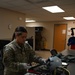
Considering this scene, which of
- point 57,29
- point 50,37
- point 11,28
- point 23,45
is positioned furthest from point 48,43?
point 23,45

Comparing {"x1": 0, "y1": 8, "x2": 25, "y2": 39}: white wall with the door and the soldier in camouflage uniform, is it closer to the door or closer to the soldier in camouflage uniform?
the soldier in camouflage uniform

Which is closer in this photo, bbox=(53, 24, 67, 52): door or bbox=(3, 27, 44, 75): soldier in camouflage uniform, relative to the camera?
bbox=(3, 27, 44, 75): soldier in camouflage uniform

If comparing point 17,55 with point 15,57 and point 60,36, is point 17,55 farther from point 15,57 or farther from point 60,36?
point 60,36

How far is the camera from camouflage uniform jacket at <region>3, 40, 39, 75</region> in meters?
1.78

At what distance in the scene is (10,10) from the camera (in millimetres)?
6227

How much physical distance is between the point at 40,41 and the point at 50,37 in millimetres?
923

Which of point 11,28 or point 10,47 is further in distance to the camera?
point 11,28

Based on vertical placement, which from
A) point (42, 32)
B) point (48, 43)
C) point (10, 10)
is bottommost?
point (48, 43)

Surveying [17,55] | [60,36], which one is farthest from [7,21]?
[60,36]

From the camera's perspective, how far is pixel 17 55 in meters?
1.88

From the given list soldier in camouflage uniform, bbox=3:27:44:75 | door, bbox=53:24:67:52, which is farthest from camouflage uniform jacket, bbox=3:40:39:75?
door, bbox=53:24:67:52

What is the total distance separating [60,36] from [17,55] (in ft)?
29.9

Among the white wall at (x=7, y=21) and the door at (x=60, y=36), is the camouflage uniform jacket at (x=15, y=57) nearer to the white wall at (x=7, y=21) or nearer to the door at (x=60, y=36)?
the white wall at (x=7, y=21)

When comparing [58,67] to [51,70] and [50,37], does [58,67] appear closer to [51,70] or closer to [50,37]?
[51,70]
